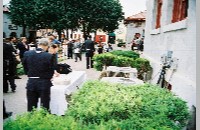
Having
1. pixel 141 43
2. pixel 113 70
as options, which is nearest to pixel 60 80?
pixel 113 70

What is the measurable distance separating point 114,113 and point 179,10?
6269mm

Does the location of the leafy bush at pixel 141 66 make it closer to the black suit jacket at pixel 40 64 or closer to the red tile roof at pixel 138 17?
the black suit jacket at pixel 40 64

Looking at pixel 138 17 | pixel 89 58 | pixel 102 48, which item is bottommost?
pixel 89 58

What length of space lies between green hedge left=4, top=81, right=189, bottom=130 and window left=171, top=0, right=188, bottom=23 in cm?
448

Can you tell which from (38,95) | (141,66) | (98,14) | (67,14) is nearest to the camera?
(38,95)

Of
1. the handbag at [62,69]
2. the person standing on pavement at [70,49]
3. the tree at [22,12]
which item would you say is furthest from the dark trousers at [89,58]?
the tree at [22,12]

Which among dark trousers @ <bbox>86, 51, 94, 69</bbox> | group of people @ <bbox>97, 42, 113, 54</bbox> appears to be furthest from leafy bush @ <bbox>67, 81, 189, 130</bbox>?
group of people @ <bbox>97, 42, 113, 54</bbox>

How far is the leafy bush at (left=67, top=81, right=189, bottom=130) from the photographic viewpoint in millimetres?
4195

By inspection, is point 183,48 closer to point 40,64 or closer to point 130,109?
point 40,64

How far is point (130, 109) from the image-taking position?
15.4ft

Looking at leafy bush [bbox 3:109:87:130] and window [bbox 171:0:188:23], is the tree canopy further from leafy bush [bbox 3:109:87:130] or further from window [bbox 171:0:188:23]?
leafy bush [bbox 3:109:87:130]

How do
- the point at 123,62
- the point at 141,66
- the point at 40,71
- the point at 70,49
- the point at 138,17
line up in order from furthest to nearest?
the point at 138,17
the point at 70,49
the point at 123,62
the point at 141,66
the point at 40,71

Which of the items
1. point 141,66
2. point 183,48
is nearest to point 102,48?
point 141,66

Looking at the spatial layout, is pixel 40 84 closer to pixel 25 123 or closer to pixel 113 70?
pixel 25 123
